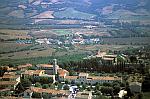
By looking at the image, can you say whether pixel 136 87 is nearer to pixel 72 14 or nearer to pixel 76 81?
pixel 76 81

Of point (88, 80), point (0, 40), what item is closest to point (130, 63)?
point (88, 80)

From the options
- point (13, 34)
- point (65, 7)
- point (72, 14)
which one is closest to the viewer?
point (13, 34)

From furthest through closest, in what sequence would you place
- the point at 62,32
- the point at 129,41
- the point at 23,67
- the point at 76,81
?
the point at 62,32
the point at 129,41
the point at 23,67
the point at 76,81

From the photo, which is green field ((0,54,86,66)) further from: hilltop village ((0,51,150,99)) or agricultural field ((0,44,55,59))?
hilltop village ((0,51,150,99))

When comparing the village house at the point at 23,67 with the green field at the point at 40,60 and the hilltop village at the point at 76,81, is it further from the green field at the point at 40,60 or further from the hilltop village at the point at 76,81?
the green field at the point at 40,60

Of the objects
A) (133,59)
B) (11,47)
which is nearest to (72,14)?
(11,47)

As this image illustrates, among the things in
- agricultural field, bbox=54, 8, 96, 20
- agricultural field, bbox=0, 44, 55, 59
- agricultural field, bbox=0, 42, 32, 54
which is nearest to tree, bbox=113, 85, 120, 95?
agricultural field, bbox=0, 44, 55, 59

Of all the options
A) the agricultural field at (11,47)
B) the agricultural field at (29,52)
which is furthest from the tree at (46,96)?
the agricultural field at (11,47)

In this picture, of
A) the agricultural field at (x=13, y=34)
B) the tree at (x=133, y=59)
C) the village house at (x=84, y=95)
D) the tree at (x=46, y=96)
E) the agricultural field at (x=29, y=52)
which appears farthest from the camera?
the agricultural field at (x=13, y=34)

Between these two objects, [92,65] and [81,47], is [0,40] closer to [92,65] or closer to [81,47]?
[81,47]
